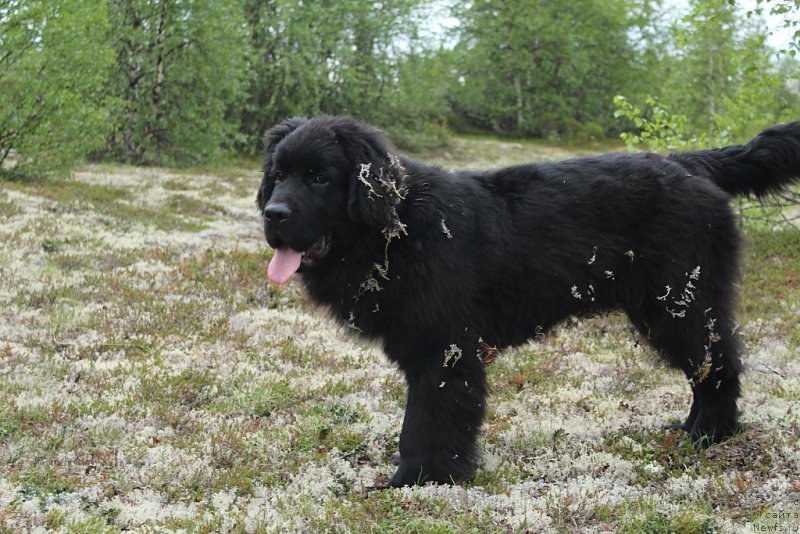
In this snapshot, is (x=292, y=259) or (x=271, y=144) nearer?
(x=292, y=259)

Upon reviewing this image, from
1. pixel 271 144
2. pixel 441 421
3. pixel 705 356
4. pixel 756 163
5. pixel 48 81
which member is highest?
pixel 48 81

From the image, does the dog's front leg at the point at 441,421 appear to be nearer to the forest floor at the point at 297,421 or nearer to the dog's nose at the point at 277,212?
the forest floor at the point at 297,421

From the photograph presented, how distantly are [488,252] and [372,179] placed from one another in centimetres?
93

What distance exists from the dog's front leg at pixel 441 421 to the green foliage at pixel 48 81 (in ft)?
48.8

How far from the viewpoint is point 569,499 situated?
14.8 feet

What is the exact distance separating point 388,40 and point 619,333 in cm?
2718

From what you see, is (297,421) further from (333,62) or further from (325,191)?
(333,62)

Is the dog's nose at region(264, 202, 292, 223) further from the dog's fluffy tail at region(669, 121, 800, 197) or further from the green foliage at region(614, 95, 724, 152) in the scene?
the green foliage at region(614, 95, 724, 152)

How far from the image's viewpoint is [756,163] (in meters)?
5.43

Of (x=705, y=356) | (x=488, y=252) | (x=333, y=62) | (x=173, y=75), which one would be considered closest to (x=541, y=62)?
(x=333, y=62)

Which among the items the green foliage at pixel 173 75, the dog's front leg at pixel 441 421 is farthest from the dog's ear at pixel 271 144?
the green foliage at pixel 173 75

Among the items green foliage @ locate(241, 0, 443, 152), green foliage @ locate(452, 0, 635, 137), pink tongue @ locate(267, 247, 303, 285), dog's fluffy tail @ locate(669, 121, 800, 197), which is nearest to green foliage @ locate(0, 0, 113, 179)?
green foliage @ locate(241, 0, 443, 152)

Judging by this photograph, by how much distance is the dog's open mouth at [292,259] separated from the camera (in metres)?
4.69

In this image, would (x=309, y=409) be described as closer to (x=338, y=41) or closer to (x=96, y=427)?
(x=96, y=427)
